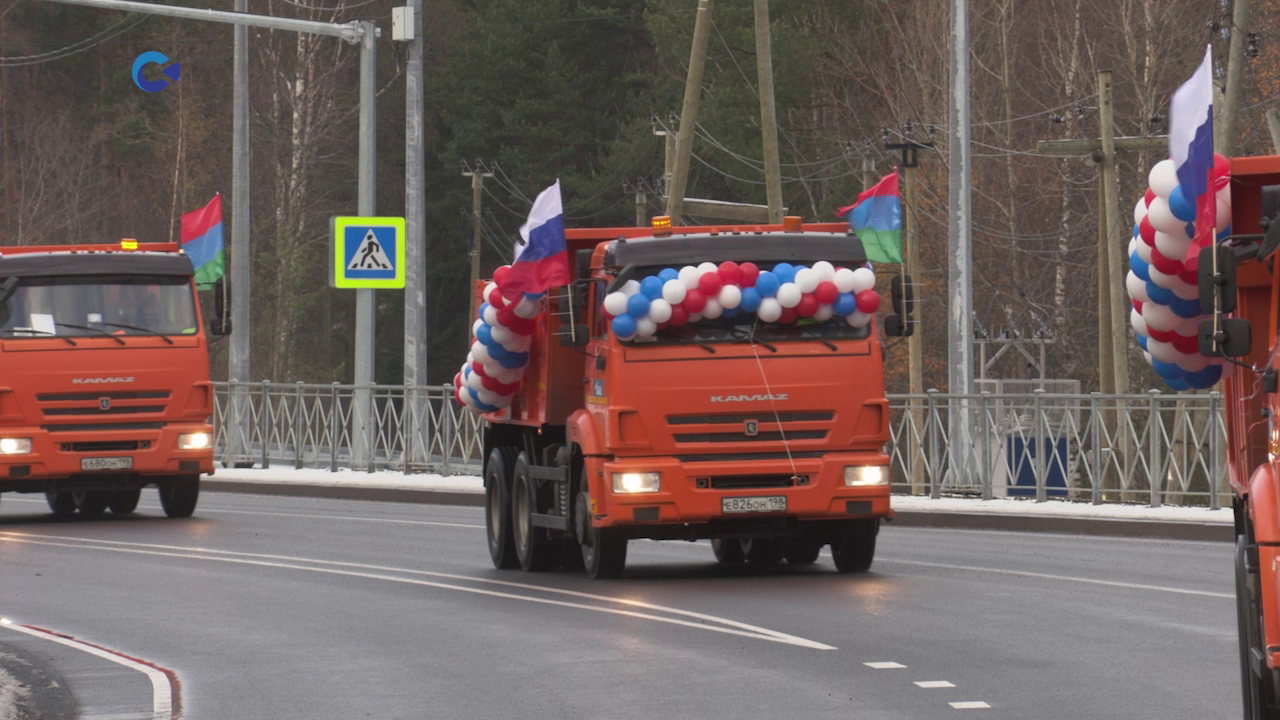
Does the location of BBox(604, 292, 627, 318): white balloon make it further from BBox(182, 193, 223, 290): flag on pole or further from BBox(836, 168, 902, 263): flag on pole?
BBox(182, 193, 223, 290): flag on pole

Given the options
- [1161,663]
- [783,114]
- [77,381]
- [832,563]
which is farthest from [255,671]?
[783,114]

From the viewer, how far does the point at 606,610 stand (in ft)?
48.3

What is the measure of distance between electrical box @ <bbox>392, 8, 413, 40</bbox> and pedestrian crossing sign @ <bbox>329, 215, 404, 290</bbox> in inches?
109

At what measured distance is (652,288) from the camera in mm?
16172

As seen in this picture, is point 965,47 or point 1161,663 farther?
point 965,47

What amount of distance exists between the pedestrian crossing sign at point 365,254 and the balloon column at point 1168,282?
63.4 feet

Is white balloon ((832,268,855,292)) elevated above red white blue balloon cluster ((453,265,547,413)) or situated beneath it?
elevated above

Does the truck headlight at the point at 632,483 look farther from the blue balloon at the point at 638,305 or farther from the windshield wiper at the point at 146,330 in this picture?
the windshield wiper at the point at 146,330

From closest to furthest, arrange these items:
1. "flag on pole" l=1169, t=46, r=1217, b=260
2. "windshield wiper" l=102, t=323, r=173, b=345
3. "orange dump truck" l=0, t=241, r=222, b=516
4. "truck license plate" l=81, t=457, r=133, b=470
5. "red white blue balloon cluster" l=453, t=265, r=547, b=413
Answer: "flag on pole" l=1169, t=46, r=1217, b=260 → "red white blue balloon cluster" l=453, t=265, r=547, b=413 → "orange dump truck" l=0, t=241, r=222, b=516 → "truck license plate" l=81, t=457, r=133, b=470 → "windshield wiper" l=102, t=323, r=173, b=345

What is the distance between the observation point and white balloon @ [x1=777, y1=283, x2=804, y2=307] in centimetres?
1638

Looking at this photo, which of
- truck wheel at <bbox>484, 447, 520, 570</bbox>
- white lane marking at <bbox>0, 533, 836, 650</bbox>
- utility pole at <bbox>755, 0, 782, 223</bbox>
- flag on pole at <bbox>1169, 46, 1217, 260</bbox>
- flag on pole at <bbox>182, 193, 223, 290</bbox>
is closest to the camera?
flag on pole at <bbox>1169, 46, 1217, 260</bbox>

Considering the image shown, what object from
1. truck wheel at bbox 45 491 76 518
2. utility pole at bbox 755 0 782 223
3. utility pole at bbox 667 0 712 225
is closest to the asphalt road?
truck wheel at bbox 45 491 76 518

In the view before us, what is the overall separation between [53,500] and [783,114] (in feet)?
125

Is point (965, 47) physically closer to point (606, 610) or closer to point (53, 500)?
point (53, 500)
